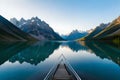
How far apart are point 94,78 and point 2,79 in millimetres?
17538

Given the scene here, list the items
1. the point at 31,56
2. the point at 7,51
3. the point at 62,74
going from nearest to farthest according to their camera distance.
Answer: the point at 62,74 < the point at 31,56 < the point at 7,51

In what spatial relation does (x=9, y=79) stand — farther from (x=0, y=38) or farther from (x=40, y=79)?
(x=0, y=38)

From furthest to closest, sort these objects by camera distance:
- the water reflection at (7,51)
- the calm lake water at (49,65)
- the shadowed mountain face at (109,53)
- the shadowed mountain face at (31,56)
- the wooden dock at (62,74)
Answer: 1. the shadowed mountain face at (109,53)
2. the water reflection at (7,51)
3. the shadowed mountain face at (31,56)
4. the calm lake water at (49,65)
5. the wooden dock at (62,74)

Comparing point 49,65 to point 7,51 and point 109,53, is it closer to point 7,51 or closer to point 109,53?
point 109,53

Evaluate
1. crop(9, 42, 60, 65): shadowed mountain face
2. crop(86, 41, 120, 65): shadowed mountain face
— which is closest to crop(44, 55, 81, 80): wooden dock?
crop(9, 42, 60, 65): shadowed mountain face

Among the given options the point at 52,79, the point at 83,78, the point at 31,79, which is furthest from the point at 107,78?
the point at 31,79

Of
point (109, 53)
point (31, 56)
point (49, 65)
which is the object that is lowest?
point (49, 65)

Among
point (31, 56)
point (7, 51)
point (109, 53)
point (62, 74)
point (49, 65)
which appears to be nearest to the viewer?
point (62, 74)

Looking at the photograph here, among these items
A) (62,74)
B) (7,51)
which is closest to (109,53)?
(7,51)

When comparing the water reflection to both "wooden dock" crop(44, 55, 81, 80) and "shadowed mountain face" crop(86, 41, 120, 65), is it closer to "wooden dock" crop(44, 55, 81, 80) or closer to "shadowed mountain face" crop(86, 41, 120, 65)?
"wooden dock" crop(44, 55, 81, 80)

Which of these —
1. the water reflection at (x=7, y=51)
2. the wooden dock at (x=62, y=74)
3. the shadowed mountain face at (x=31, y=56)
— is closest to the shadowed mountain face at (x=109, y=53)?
the wooden dock at (x=62, y=74)

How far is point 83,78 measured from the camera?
28.3 m

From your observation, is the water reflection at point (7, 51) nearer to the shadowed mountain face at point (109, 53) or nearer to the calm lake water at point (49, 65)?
the calm lake water at point (49, 65)

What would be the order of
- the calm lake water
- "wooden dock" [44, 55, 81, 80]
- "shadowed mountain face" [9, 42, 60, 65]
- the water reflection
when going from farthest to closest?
the water reflection → "shadowed mountain face" [9, 42, 60, 65] → the calm lake water → "wooden dock" [44, 55, 81, 80]
